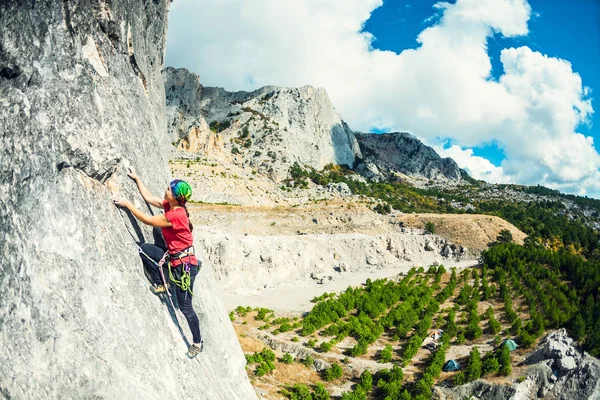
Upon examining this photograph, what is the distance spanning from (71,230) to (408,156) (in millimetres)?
169862

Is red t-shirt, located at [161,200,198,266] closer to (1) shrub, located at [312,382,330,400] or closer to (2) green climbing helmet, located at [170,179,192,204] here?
(2) green climbing helmet, located at [170,179,192,204]

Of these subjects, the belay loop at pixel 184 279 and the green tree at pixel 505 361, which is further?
the green tree at pixel 505 361

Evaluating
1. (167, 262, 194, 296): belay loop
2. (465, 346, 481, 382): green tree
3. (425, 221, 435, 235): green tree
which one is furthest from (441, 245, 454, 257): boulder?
(167, 262, 194, 296): belay loop

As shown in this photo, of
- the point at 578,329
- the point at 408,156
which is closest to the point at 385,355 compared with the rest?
the point at 578,329

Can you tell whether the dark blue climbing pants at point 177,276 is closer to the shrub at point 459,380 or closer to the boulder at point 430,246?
the shrub at point 459,380

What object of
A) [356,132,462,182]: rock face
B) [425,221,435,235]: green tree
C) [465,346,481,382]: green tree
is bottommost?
[465,346,481,382]: green tree

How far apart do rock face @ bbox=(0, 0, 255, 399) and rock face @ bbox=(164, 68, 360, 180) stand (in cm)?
7247

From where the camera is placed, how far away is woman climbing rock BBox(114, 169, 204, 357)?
5.61m

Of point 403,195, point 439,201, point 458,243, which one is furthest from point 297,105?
point 458,243

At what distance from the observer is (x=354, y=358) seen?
19.2m

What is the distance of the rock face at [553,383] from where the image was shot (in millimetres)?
15414

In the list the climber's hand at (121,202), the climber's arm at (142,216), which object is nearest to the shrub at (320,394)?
the climber's arm at (142,216)

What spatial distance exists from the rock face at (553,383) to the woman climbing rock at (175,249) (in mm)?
14326

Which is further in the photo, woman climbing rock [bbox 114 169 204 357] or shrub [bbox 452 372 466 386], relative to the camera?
shrub [bbox 452 372 466 386]
